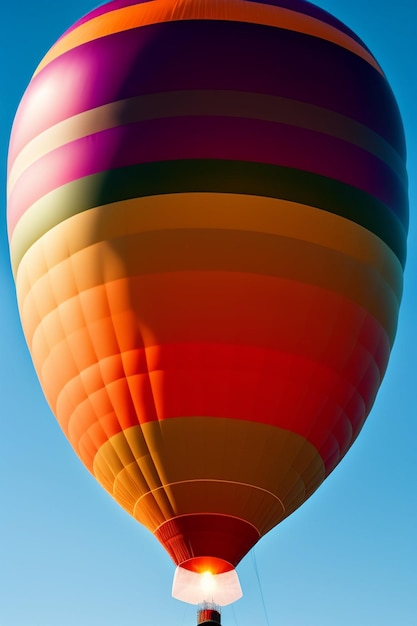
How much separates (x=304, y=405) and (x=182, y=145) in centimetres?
340

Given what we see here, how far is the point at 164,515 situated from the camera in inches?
509

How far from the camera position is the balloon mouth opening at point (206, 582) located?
1274 cm

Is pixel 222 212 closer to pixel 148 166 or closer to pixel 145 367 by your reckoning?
pixel 148 166

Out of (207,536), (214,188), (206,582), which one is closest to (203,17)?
(214,188)

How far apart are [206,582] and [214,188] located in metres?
4.67

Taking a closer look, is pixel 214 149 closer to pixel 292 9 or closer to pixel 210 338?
pixel 210 338

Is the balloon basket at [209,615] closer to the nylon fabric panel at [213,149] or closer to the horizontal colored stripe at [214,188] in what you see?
the horizontal colored stripe at [214,188]

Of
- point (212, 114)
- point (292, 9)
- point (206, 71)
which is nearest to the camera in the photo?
point (212, 114)

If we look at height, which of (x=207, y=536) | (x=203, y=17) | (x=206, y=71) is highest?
(x=203, y=17)

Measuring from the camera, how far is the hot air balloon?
40.8 ft

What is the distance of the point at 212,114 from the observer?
12.7 m

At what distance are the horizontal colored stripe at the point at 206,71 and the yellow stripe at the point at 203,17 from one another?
14cm

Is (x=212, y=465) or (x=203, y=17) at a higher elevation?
(x=203, y=17)

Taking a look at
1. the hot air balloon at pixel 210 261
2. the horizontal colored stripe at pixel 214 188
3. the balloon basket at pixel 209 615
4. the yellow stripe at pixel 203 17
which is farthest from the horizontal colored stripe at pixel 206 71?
the balloon basket at pixel 209 615
